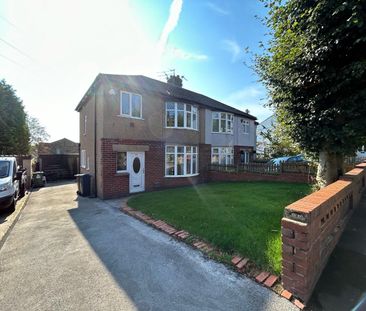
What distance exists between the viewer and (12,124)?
73.5 ft

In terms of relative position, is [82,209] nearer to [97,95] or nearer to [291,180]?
[97,95]

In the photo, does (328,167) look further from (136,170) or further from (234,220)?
(136,170)

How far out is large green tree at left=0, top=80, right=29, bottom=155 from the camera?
21.3 metres

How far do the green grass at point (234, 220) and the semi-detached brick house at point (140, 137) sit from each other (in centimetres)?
242

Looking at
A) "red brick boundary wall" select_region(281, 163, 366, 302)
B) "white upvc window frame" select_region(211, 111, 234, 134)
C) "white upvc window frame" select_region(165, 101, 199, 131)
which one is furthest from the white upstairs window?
"red brick boundary wall" select_region(281, 163, 366, 302)

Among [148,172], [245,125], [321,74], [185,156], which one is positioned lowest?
[148,172]

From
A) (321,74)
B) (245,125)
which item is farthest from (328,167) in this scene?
(245,125)

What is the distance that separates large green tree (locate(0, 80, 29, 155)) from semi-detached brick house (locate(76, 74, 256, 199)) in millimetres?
11823

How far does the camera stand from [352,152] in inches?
227

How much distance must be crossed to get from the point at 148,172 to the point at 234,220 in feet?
22.7

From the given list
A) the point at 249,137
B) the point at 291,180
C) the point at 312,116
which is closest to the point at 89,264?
the point at 312,116

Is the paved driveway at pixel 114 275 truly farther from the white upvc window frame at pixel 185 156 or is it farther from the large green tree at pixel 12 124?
the large green tree at pixel 12 124

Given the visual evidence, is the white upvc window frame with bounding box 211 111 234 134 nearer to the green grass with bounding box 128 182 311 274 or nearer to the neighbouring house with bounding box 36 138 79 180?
the green grass with bounding box 128 182 311 274

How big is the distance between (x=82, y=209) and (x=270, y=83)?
8392 millimetres
